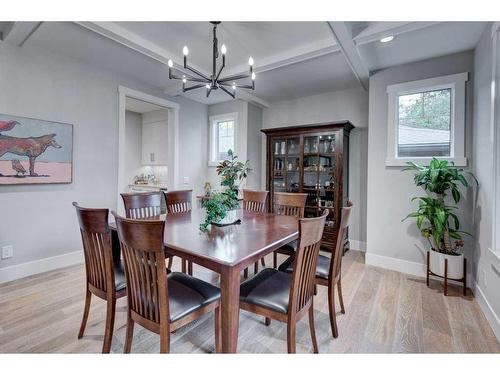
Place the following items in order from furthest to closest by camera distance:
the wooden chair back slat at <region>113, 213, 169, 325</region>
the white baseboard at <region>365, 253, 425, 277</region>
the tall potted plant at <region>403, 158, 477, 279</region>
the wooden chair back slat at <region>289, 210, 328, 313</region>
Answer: the white baseboard at <region>365, 253, 425, 277</region>
the tall potted plant at <region>403, 158, 477, 279</region>
the wooden chair back slat at <region>289, 210, 328, 313</region>
the wooden chair back slat at <region>113, 213, 169, 325</region>

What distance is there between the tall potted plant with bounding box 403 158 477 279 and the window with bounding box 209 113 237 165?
310 cm

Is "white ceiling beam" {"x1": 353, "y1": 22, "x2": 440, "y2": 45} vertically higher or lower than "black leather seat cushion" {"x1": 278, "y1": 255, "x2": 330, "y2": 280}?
higher

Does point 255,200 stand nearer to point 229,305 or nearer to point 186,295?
point 186,295

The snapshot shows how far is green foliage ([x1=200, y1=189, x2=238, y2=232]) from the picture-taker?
198cm

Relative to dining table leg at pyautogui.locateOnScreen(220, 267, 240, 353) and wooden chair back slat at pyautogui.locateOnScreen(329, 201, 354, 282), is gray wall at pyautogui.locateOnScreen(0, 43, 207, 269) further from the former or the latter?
wooden chair back slat at pyautogui.locateOnScreen(329, 201, 354, 282)

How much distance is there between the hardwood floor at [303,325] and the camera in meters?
1.78

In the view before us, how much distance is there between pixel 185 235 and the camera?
1.79 metres

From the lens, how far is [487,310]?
85.3 inches

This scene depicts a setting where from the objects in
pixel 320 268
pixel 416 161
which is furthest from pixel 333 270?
pixel 416 161

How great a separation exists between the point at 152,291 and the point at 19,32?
2.90 meters

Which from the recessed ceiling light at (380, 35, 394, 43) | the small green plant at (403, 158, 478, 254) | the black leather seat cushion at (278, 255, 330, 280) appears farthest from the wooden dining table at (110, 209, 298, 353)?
the recessed ceiling light at (380, 35, 394, 43)

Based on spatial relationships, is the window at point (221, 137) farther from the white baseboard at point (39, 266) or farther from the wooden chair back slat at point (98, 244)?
the wooden chair back slat at point (98, 244)

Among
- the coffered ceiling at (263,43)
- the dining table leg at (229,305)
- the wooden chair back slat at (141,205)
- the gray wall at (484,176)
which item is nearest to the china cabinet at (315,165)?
the coffered ceiling at (263,43)
